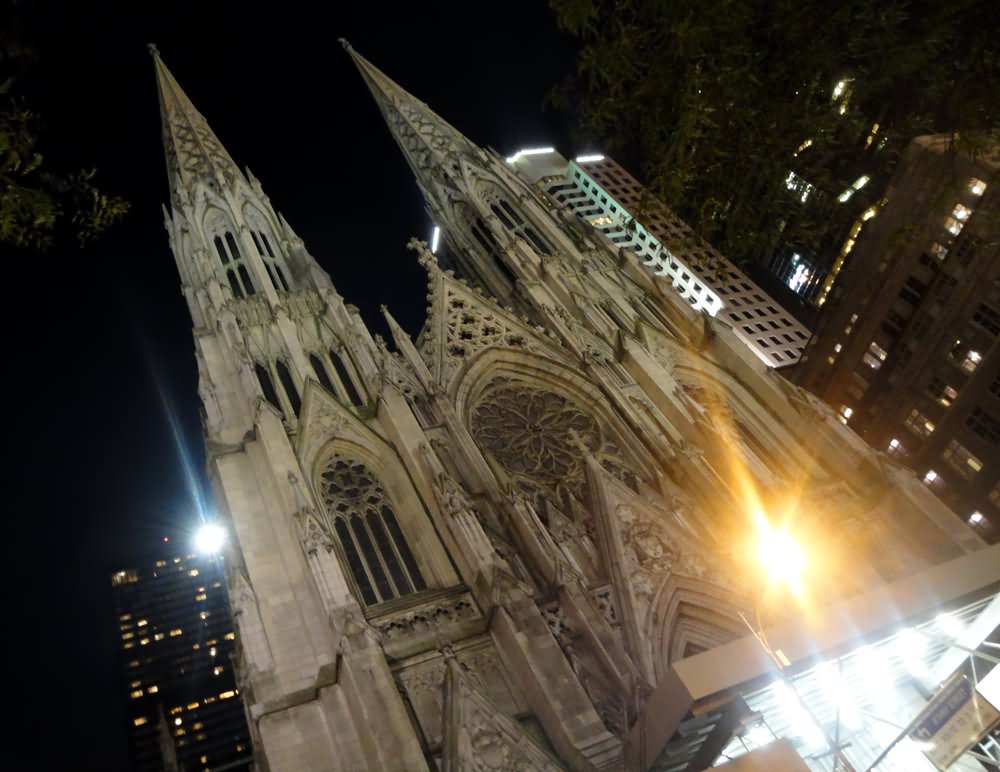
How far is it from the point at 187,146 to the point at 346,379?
1587 cm

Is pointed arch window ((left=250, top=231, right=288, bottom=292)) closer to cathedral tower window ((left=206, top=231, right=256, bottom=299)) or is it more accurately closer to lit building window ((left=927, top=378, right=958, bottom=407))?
cathedral tower window ((left=206, top=231, right=256, bottom=299))

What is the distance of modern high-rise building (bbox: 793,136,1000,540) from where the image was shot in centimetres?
3691

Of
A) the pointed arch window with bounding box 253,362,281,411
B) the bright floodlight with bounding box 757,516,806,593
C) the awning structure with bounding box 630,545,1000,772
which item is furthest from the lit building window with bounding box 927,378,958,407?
the awning structure with bounding box 630,545,1000,772

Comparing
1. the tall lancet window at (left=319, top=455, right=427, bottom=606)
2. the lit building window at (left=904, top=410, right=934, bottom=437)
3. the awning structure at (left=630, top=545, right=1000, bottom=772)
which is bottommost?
the awning structure at (left=630, top=545, right=1000, bottom=772)

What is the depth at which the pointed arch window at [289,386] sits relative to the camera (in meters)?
24.7

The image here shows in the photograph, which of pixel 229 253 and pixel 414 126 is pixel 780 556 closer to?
pixel 229 253

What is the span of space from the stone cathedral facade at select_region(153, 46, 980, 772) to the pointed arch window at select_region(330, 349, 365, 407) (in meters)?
0.08

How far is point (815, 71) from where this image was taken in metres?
12.4

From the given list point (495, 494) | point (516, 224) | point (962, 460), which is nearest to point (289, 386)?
point (495, 494)

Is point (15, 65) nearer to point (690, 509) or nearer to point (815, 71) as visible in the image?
point (815, 71)

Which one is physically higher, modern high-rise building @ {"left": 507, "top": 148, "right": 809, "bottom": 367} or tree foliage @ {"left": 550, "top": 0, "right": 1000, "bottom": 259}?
modern high-rise building @ {"left": 507, "top": 148, "right": 809, "bottom": 367}

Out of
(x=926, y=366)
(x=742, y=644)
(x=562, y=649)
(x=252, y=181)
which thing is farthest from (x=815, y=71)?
(x=926, y=366)

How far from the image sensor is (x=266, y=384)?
25.5m

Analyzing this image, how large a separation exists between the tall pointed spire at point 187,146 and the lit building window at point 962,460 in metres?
31.8
